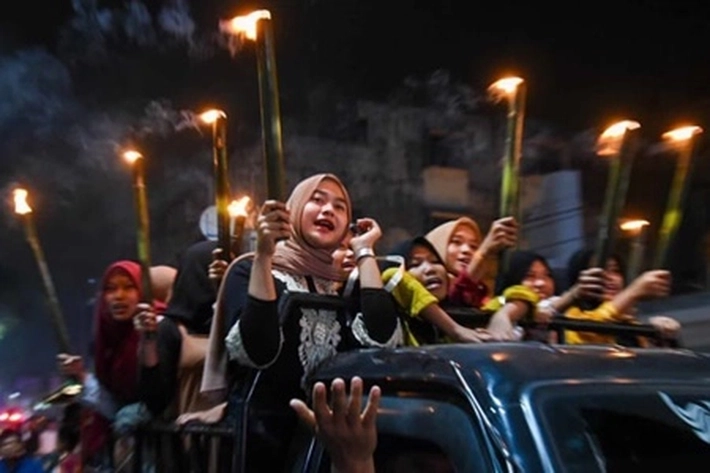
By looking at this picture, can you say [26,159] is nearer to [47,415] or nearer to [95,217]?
[95,217]

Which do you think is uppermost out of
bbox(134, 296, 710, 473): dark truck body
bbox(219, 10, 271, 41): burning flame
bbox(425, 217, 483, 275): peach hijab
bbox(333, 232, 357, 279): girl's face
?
bbox(219, 10, 271, 41): burning flame

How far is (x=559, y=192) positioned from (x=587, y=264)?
10440 mm

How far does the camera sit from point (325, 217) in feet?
10.9

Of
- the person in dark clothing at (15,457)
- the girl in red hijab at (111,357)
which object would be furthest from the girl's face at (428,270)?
the person in dark clothing at (15,457)

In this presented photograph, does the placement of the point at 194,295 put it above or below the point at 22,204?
below

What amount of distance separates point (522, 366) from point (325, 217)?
50.2 inches

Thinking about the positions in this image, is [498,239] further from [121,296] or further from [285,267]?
[121,296]

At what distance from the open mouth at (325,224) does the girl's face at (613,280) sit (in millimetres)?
1520

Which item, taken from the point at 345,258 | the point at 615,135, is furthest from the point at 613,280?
the point at 345,258

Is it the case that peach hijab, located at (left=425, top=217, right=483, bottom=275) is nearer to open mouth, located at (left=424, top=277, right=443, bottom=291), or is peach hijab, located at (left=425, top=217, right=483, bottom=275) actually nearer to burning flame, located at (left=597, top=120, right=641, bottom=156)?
open mouth, located at (left=424, top=277, right=443, bottom=291)

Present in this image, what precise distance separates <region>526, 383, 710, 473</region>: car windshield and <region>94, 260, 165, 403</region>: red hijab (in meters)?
2.83

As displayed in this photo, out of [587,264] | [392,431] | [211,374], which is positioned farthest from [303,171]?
[392,431]

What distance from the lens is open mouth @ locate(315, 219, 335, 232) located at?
10.9 feet

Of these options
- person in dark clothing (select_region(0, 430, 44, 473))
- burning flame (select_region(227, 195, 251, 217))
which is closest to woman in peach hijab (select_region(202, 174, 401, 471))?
burning flame (select_region(227, 195, 251, 217))
